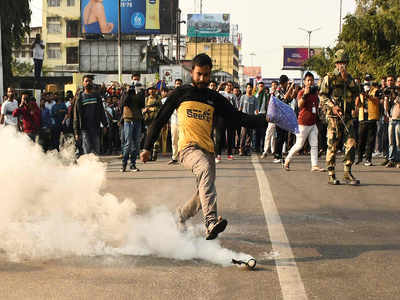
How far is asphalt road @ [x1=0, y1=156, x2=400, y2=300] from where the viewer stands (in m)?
4.54

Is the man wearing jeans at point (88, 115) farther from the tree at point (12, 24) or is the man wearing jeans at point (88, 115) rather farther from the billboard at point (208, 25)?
the billboard at point (208, 25)

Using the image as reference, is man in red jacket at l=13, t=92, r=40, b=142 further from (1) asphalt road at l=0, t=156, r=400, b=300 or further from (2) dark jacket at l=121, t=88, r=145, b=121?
(1) asphalt road at l=0, t=156, r=400, b=300

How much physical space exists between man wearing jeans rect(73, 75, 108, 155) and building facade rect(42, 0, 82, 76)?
67646 millimetres

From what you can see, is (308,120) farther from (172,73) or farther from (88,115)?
(172,73)

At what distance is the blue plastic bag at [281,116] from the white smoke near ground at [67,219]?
126cm

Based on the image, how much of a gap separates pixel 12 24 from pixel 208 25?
2794 inches

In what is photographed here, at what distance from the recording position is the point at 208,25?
104 metres

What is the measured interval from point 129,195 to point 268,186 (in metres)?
2.42

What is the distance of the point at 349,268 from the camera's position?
5199 millimetres

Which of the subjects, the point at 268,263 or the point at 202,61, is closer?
the point at 268,263

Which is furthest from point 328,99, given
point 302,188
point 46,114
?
point 46,114

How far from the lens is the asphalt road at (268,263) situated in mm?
4535

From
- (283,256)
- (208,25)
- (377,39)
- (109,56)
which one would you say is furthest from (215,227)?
(208,25)

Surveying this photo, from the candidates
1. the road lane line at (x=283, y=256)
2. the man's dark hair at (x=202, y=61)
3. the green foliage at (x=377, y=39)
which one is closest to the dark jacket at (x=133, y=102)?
the road lane line at (x=283, y=256)
